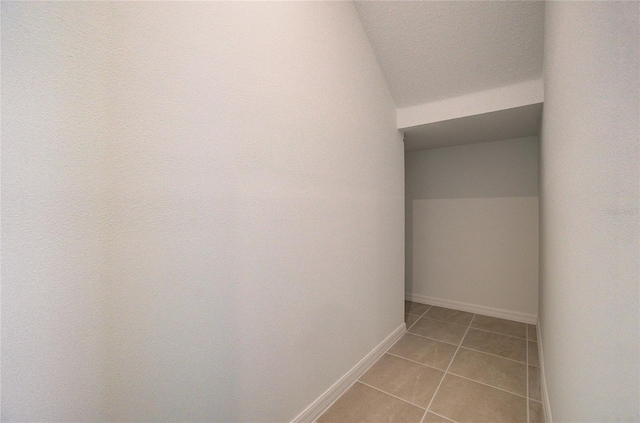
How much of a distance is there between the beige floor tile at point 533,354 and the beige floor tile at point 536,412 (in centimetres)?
54

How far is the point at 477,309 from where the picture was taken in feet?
10.3

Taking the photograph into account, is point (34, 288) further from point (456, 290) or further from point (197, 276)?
point (456, 290)

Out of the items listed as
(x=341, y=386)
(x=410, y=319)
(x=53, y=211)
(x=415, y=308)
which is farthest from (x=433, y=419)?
(x=53, y=211)

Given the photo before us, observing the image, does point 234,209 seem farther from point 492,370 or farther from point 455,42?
point 492,370

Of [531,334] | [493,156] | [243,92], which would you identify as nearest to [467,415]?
[531,334]

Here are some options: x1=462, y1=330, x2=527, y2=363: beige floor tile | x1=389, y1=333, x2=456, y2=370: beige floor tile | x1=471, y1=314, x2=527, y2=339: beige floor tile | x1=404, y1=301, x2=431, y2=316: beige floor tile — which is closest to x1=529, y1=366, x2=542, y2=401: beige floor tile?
x1=462, y1=330, x2=527, y2=363: beige floor tile

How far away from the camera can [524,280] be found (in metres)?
2.88

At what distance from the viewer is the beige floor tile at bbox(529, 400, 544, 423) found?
1.50 meters

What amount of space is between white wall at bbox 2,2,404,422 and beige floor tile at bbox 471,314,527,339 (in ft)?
6.18

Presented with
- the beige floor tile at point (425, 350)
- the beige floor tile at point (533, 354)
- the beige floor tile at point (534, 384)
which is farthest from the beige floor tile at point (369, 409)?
the beige floor tile at point (533, 354)

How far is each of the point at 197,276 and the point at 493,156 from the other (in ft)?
11.1

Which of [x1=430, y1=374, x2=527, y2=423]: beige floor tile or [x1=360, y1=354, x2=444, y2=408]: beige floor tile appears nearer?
[x1=430, y1=374, x2=527, y2=423]: beige floor tile

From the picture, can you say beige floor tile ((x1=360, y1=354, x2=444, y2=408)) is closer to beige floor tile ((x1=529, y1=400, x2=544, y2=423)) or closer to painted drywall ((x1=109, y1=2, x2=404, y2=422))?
painted drywall ((x1=109, y1=2, x2=404, y2=422))

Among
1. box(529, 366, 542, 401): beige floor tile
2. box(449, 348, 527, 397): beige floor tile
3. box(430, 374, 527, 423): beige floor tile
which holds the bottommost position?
box(430, 374, 527, 423): beige floor tile
